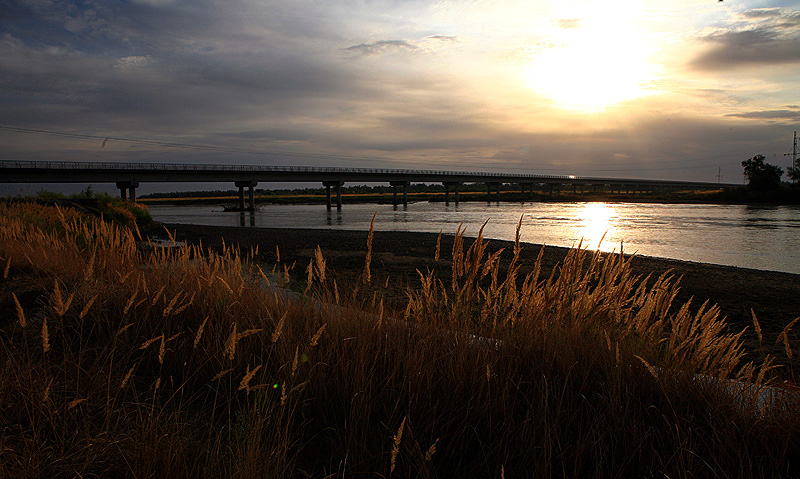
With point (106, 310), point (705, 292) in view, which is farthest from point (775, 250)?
point (106, 310)

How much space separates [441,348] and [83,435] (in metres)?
1.92

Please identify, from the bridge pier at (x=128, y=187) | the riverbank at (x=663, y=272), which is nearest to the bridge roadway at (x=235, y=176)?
the bridge pier at (x=128, y=187)

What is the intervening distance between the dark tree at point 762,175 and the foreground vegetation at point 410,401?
85551 millimetres

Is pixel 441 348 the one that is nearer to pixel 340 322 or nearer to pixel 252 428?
pixel 340 322

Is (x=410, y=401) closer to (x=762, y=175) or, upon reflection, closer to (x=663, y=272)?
(x=663, y=272)

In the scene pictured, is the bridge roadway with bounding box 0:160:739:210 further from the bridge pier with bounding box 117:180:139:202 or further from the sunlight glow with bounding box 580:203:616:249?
the sunlight glow with bounding box 580:203:616:249

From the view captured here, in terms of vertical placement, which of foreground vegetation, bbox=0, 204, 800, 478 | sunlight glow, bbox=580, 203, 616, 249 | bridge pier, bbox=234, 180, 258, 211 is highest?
bridge pier, bbox=234, 180, 258, 211

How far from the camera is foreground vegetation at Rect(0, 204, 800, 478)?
196 cm

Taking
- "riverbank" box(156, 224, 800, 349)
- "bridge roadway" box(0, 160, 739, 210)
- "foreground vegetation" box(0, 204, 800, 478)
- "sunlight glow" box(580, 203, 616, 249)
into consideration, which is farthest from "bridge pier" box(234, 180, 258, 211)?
"foreground vegetation" box(0, 204, 800, 478)

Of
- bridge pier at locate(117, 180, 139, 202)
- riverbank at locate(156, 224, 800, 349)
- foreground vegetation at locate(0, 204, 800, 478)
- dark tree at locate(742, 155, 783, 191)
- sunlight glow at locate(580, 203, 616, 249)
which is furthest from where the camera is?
dark tree at locate(742, 155, 783, 191)

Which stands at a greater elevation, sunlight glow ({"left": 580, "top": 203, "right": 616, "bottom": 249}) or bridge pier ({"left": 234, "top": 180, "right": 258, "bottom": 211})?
bridge pier ({"left": 234, "top": 180, "right": 258, "bottom": 211})

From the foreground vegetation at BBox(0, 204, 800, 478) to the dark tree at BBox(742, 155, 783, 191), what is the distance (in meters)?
85.6

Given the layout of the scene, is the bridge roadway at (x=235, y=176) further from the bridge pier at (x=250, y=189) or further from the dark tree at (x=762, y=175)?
the dark tree at (x=762, y=175)

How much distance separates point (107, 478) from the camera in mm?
1875
